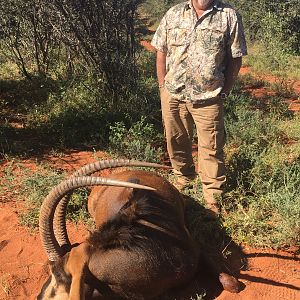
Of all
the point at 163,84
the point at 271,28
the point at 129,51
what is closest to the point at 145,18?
the point at 271,28

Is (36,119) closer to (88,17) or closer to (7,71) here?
(88,17)

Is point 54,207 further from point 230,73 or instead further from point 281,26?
point 281,26

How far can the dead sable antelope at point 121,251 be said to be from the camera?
3.07 meters

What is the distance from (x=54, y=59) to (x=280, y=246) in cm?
740

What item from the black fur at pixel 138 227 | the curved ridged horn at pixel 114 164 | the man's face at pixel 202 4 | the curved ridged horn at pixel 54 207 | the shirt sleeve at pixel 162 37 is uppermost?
the man's face at pixel 202 4

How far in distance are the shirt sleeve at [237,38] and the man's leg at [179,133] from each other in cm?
77

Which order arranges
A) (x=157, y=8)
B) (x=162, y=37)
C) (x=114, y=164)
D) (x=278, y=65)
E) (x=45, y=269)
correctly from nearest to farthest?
(x=114, y=164) → (x=45, y=269) → (x=162, y=37) → (x=278, y=65) → (x=157, y=8)

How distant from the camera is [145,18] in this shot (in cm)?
3116

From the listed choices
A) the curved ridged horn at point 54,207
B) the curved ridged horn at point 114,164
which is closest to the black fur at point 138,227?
the curved ridged horn at point 54,207

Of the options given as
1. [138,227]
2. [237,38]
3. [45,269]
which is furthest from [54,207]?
[237,38]

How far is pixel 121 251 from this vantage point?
334 cm

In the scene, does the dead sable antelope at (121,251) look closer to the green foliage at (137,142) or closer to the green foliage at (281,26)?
the green foliage at (137,142)

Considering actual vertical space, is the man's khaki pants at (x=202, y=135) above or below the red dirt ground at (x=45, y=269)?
above

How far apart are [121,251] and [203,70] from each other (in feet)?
6.22
